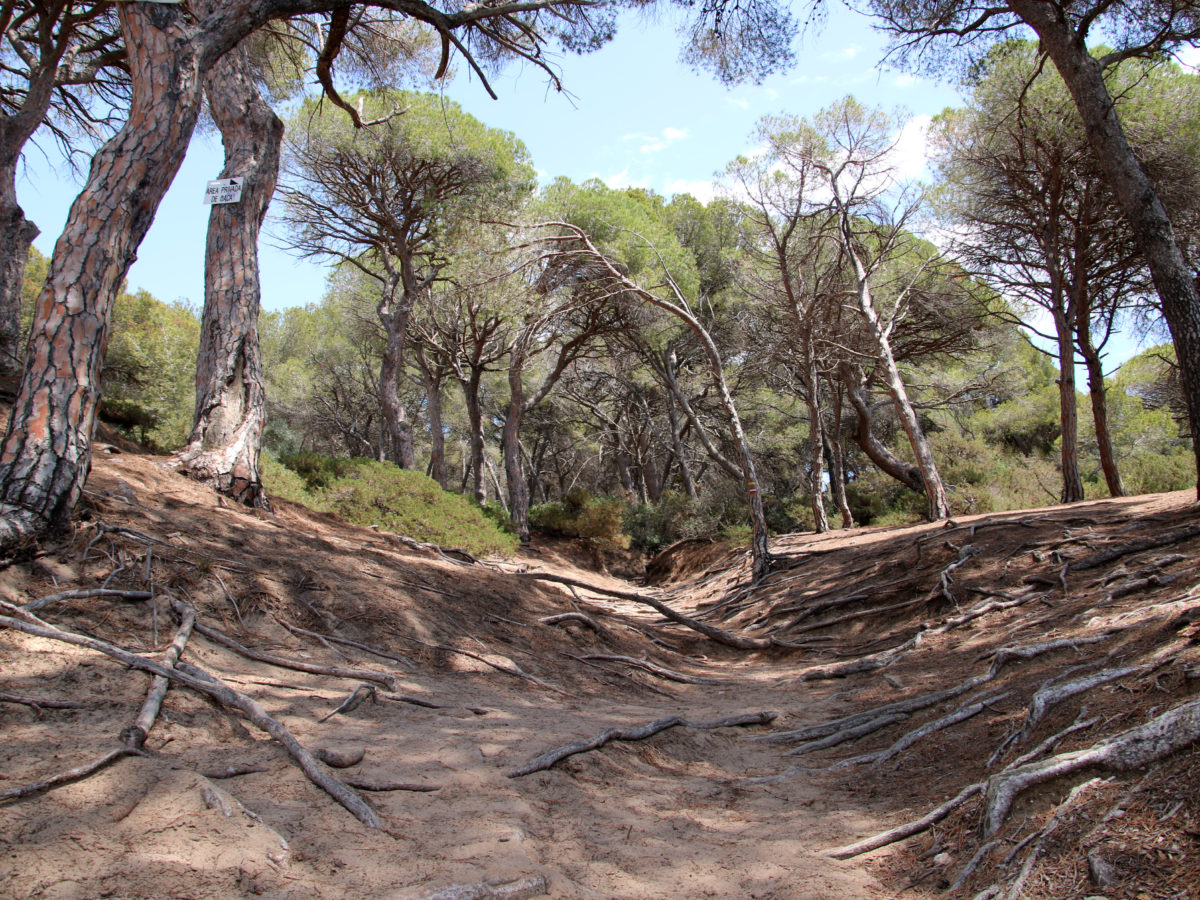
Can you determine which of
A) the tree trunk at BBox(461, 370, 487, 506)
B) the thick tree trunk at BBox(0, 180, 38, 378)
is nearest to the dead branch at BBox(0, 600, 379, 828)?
the thick tree trunk at BBox(0, 180, 38, 378)

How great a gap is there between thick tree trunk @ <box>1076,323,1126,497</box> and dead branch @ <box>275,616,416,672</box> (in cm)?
1044

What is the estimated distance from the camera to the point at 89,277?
368cm

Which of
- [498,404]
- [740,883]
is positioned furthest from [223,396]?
[498,404]

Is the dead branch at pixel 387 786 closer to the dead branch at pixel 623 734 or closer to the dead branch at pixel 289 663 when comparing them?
the dead branch at pixel 623 734

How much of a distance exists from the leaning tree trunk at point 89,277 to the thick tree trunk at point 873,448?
529 inches

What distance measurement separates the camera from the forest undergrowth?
1.69 meters

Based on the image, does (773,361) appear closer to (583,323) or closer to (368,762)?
(583,323)

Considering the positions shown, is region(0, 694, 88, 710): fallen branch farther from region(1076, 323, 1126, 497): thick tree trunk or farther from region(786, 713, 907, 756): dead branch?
region(1076, 323, 1126, 497): thick tree trunk

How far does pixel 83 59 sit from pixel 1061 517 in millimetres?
15413

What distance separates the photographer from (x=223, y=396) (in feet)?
21.4

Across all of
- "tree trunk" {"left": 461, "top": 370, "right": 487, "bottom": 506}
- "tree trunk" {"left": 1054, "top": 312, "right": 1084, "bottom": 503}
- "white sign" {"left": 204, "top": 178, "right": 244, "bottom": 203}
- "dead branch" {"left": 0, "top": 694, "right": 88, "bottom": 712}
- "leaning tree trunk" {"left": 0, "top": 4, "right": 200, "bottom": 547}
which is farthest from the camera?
"tree trunk" {"left": 461, "top": 370, "right": 487, "bottom": 506}

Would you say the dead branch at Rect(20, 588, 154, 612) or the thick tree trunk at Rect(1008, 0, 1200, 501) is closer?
the dead branch at Rect(20, 588, 154, 612)

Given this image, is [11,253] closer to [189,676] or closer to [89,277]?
[89,277]

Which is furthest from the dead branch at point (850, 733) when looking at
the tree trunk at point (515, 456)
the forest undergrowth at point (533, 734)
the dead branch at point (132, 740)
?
the tree trunk at point (515, 456)
